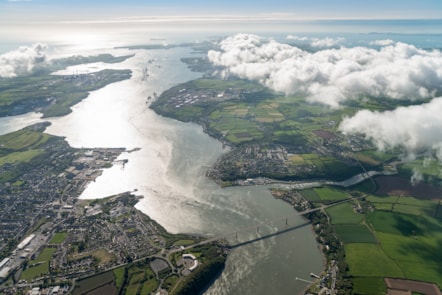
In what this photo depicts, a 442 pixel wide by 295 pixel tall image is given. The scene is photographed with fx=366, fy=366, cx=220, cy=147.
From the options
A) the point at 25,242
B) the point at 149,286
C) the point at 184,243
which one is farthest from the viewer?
the point at 25,242

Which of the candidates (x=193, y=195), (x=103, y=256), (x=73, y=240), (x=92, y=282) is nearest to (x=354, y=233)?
(x=193, y=195)

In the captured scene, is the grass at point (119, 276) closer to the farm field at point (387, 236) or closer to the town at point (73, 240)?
the town at point (73, 240)

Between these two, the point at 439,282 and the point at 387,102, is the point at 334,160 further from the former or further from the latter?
the point at 387,102

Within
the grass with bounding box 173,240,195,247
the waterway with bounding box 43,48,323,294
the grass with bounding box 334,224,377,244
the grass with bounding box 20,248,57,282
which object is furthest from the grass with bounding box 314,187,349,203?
the grass with bounding box 20,248,57,282

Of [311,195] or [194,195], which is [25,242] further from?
[311,195]

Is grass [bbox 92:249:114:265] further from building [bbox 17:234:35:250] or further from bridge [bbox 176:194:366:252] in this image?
building [bbox 17:234:35:250]

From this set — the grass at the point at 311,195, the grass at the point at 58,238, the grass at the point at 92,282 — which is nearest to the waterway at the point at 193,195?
the grass at the point at 311,195

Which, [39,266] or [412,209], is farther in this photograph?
[412,209]
